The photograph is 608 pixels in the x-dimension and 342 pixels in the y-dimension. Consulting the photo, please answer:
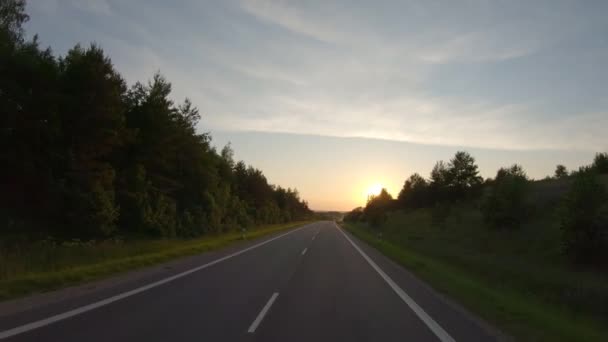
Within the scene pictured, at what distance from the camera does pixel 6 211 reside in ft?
73.7

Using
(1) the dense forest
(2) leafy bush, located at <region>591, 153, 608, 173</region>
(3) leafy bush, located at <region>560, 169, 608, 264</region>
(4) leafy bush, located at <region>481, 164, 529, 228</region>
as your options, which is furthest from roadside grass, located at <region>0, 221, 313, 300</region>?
(2) leafy bush, located at <region>591, 153, 608, 173</region>

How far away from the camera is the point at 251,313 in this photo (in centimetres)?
861

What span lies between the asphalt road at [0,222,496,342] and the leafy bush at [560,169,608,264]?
49.9ft

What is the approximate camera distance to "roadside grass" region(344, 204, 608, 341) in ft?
28.1

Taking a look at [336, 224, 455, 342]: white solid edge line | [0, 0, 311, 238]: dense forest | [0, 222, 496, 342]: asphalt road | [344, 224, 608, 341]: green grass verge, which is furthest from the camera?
[0, 0, 311, 238]: dense forest

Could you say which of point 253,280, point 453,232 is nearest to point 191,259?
point 253,280

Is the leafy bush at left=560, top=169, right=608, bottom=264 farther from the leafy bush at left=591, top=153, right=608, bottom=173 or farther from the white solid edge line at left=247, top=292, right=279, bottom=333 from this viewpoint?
the leafy bush at left=591, top=153, right=608, bottom=173

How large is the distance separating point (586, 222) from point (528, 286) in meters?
10.7

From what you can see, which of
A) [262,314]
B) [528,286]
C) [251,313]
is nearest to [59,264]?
[251,313]

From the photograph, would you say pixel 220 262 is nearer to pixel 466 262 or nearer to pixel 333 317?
pixel 333 317

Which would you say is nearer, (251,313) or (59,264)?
(251,313)

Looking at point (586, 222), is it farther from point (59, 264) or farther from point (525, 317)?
point (59, 264)

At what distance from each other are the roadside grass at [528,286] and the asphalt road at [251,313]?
2.51ft

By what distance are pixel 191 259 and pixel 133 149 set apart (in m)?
15.7
